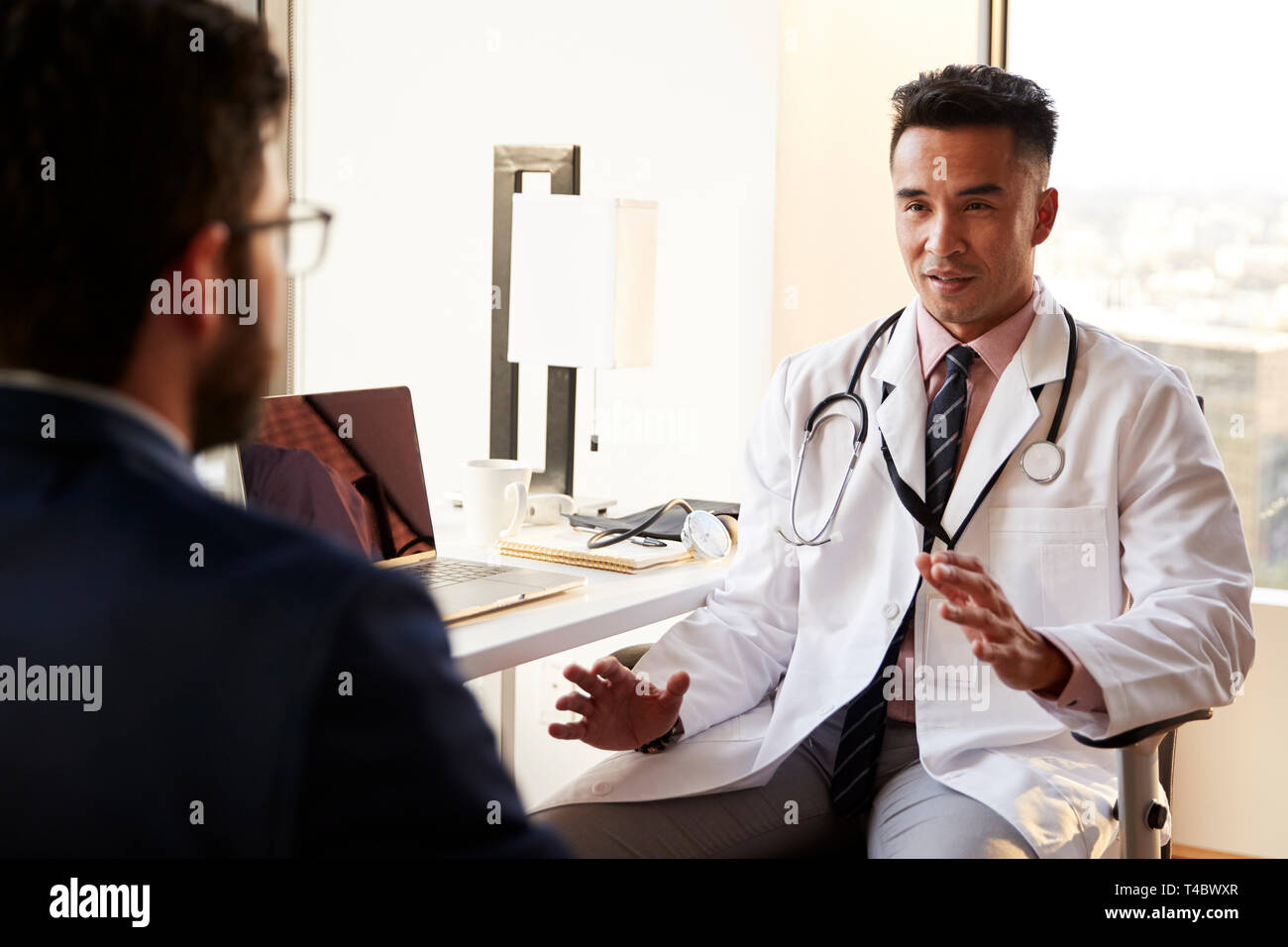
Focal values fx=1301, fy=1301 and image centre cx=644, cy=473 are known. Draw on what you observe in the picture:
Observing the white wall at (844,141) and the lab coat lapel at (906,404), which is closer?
the lab coat lapel at (906,404)

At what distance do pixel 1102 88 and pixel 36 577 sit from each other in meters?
2.50

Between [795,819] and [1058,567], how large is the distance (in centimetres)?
44

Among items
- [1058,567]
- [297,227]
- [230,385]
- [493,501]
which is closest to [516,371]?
[493,501]

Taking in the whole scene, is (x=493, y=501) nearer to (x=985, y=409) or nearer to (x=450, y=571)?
(x=450, y=571)

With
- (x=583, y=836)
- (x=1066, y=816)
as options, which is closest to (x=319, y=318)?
(x=583, y=836)

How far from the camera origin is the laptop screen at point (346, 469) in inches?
65.1

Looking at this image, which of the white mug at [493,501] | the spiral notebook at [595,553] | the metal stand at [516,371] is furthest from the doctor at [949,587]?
the metal stand at [516,371]

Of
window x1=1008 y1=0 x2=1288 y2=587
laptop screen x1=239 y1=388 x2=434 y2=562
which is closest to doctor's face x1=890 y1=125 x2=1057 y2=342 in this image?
laptop screen x1=239 y1=388 x2=434 y2=562

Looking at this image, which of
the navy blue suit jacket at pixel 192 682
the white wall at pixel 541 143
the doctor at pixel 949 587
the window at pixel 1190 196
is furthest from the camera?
the white wall at pixel 541 143

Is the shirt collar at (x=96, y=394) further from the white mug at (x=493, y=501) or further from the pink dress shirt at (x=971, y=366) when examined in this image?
the white mug at (x=493, y=501)
